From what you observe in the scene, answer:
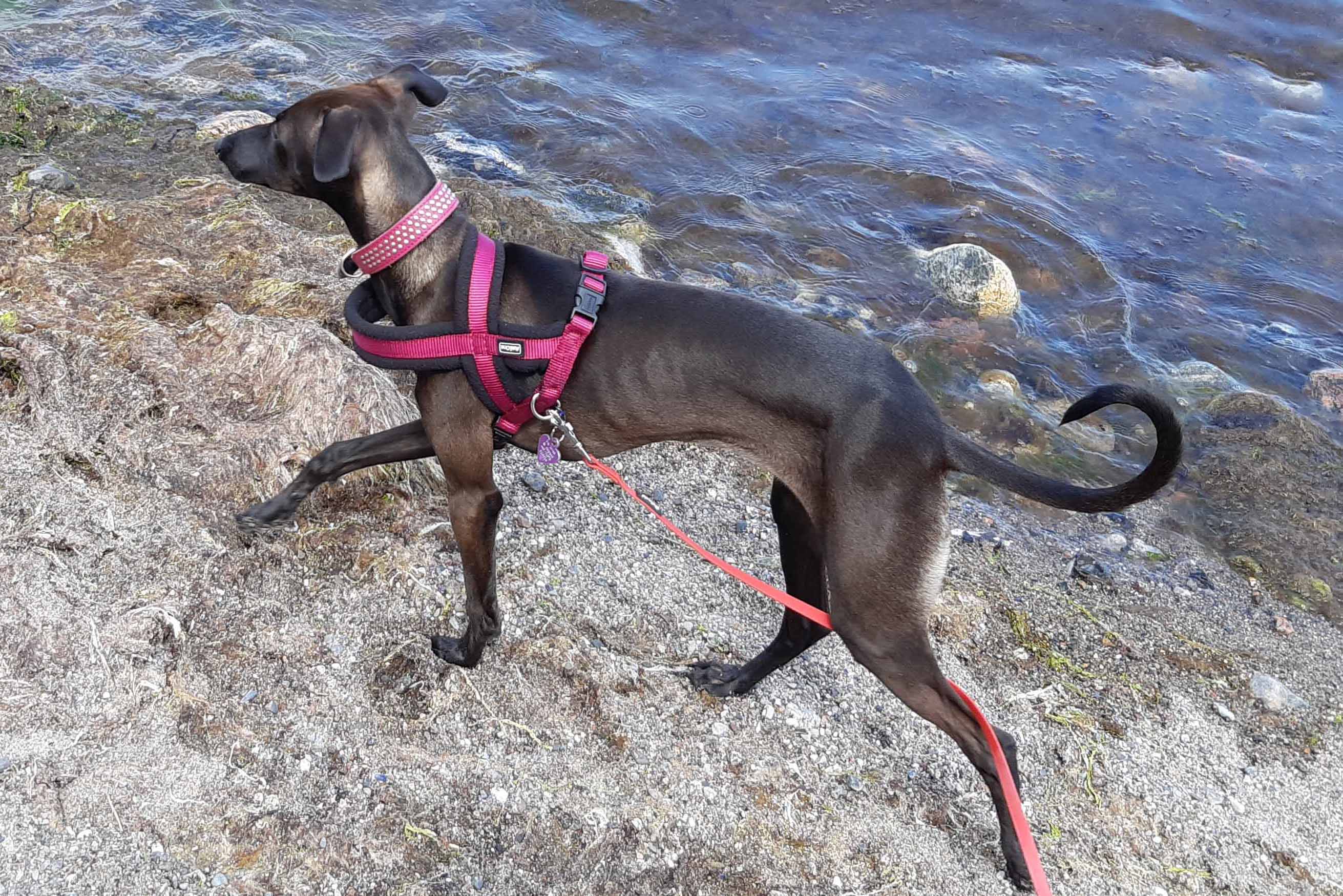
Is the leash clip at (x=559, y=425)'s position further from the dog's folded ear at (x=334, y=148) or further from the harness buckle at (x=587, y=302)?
the dog's folded ear at (x=334, y=148)

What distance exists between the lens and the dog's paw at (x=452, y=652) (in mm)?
3715

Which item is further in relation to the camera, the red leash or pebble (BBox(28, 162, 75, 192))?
pebble (BBox(28, 162, 75, 192))

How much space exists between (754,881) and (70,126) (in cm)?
646

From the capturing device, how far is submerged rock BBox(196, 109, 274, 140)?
6.81 meters

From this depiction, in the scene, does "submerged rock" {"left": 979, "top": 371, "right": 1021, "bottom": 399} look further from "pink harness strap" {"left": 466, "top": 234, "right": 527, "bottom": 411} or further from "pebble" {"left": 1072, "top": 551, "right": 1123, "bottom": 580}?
"pink harness strap" {"left": 466, "top": 234, "right": 527, "bottom": 411}

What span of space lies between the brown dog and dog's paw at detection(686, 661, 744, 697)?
279mm

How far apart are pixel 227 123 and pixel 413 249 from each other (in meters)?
4.47

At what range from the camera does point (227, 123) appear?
274 inches

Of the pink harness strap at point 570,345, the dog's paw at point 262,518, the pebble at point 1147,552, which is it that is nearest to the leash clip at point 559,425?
the pink harness strap at point 570,345

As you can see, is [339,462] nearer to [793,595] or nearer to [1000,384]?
[793,595]

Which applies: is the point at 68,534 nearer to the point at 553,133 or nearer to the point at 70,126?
the point at 70,126

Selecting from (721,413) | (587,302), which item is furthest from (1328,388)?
(587,302)

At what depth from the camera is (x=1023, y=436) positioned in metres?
6.14

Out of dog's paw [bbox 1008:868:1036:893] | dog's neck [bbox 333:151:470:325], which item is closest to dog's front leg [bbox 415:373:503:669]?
dog's neck [bbox 333:151:470:325]
